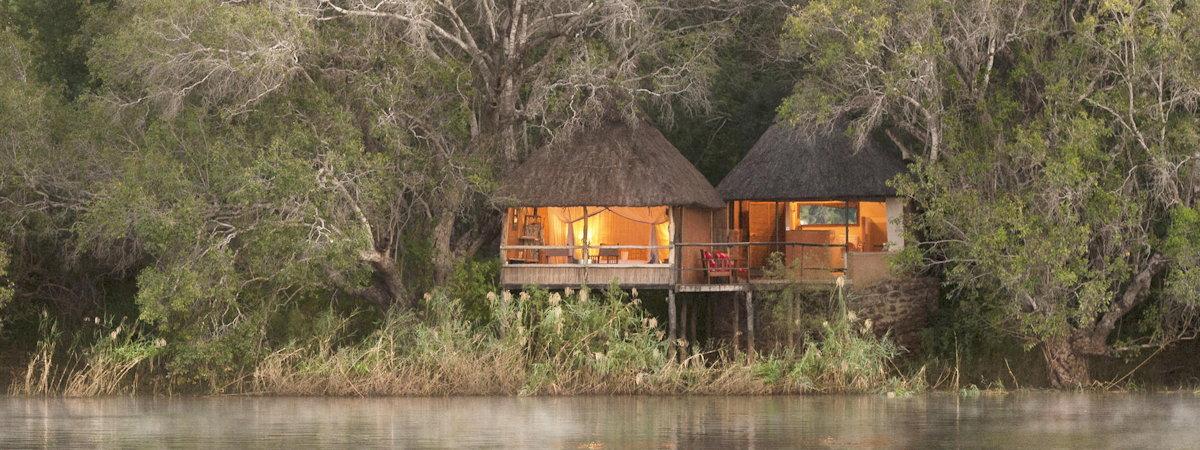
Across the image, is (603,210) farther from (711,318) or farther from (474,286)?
(711,318)

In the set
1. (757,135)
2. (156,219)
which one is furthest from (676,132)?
(156,219)

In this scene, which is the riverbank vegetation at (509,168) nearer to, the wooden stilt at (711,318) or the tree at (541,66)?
the tree at (541,66)

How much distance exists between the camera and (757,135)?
37594mm

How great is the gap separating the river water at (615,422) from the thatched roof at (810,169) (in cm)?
507

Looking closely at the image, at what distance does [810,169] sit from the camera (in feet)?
112

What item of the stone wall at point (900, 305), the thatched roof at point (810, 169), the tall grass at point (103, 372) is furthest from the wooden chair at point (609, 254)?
the tall grass at point (103, 372)

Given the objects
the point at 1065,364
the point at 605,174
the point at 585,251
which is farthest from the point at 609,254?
the point at 1065,364

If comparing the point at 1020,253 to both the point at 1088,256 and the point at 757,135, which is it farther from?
the point at 757,135

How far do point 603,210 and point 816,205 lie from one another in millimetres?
4579

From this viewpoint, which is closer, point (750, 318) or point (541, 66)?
point (750, 318)

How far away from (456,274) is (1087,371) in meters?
10.4

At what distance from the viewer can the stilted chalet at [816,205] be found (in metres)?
32.6

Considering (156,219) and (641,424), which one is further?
(156,219)

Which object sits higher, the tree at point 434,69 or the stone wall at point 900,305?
the tree at point 434,69
